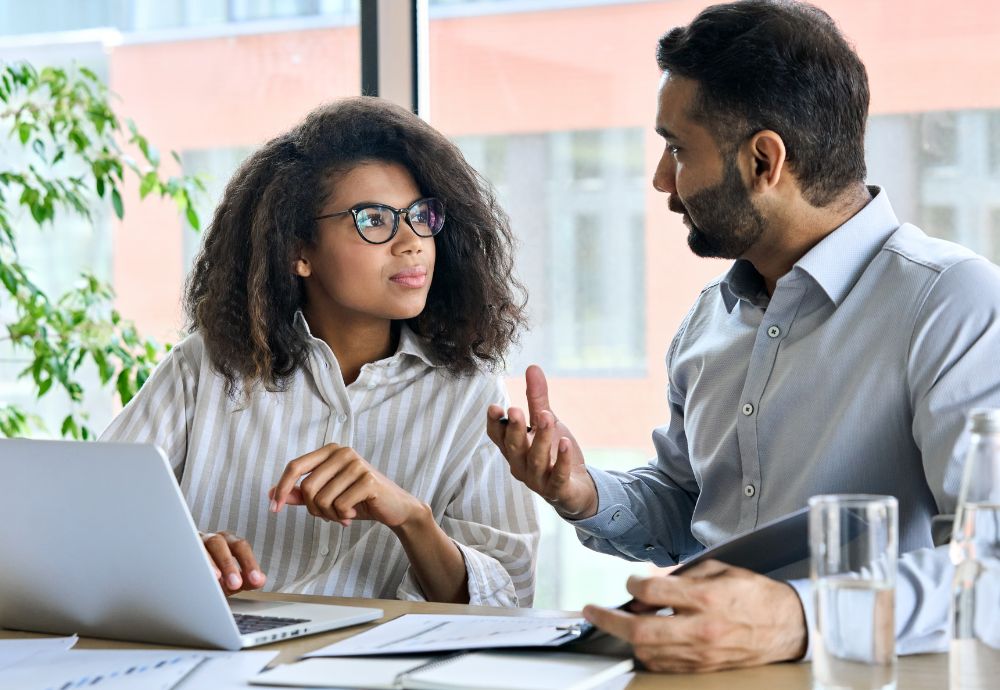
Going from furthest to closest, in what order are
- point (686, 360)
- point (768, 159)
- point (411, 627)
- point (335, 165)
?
point (335, 165) → point (686, 360) → point (768, 159) → point (411, 627)

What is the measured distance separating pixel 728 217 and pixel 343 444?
Answer: 747 millimetres

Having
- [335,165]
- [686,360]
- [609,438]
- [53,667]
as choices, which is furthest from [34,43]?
[53,667]

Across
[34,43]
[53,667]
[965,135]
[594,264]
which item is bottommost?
[53,667]

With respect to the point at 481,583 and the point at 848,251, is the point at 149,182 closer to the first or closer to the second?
the point at 481,583

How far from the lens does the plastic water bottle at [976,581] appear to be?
96cm

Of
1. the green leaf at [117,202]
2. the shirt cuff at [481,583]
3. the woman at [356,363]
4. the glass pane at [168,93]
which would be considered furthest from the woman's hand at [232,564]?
the glass pane at [168,93]

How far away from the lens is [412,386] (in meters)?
2.08

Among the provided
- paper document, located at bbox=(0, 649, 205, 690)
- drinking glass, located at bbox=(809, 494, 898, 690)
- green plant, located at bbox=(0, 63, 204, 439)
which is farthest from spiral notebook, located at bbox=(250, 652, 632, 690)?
green plant, located at bbox=(0, 63, 204, 439)

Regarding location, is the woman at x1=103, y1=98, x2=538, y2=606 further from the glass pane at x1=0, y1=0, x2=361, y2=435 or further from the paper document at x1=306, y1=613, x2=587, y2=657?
the glass pane at x1=0, y1=0, x2=361, y2=435

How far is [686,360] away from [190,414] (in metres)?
0.87

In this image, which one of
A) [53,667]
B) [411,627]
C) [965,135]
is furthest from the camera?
[965,135]

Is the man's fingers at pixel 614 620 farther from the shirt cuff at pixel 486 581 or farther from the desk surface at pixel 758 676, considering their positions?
the shirt cuff at pixel 486 581

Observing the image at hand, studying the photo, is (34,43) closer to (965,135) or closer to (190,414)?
(190,414)

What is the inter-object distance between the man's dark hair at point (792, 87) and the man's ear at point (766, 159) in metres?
0.01
